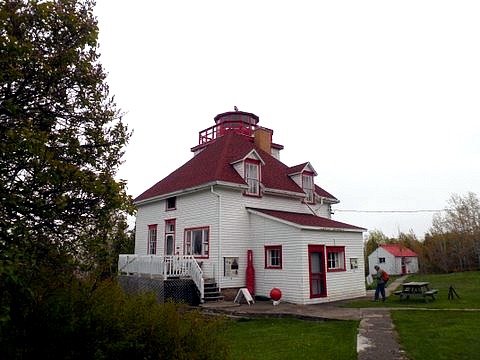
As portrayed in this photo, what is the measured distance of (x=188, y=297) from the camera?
17156 millimetres

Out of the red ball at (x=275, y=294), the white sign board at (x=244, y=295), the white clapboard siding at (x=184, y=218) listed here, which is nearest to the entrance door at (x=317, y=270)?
the red ball at (x=275, y=294)

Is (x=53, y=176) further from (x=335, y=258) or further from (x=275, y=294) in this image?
(x=335, y=258)

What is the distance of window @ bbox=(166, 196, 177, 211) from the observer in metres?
21.9

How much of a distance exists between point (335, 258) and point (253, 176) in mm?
5968

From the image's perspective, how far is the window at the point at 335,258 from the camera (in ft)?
61.6

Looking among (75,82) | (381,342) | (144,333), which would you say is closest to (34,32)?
(75,82)

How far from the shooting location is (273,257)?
18562 mm

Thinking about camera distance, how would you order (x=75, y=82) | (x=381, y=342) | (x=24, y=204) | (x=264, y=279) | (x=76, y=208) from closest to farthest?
(x=24, y=204) < (x=76, y=208) < (x=75, y=82) < (x=381, y=342) < (x=264, y=279)

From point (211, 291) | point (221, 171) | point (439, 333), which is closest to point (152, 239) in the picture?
point (221, 171)

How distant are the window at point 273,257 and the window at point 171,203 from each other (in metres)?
6.20

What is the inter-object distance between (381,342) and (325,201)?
1702 centimetres

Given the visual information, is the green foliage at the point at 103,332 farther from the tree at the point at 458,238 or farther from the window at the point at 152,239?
the tree at the point at 458,238

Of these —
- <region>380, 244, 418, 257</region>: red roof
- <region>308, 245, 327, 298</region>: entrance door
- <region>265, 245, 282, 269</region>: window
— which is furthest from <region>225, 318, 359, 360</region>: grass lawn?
<region>380, 244, 418, 257</region>: red roof

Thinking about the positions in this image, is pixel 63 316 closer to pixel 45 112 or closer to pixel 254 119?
pixel 45 112
